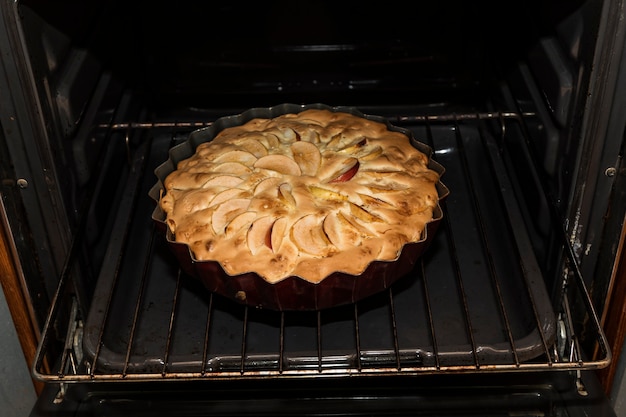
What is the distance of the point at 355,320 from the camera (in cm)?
148

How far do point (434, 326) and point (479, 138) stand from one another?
722 mm

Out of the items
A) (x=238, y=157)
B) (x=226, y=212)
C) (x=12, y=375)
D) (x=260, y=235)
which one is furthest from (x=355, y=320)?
(x=12, y=375)

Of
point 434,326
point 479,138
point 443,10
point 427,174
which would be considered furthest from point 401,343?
point 443,10

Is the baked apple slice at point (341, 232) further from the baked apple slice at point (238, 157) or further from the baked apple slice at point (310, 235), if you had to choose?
the baked apple slice at point (238, 157)

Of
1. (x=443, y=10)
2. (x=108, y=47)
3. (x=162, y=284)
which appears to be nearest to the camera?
(x=162, y=284)

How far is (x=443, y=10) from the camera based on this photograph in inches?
79.9

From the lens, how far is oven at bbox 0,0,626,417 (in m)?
1.39

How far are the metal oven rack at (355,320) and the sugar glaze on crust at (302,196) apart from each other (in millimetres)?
128

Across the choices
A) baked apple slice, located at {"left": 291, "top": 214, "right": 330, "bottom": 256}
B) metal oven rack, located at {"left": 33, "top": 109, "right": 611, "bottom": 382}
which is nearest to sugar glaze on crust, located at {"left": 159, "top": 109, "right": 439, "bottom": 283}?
baked apple slice, located at {"left": 291, "top": 214, "right": 330, "bottom": 256}

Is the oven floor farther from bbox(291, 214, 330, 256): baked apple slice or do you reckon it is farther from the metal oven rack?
bbox(291, 214, 330, 256): baked apple slice

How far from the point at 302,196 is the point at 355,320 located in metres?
0.30

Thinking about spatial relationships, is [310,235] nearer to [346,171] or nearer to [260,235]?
[260,235]

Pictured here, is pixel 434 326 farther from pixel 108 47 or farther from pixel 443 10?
pixel 108 47

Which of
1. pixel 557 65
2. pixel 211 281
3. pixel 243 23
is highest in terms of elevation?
pixel 557 65
